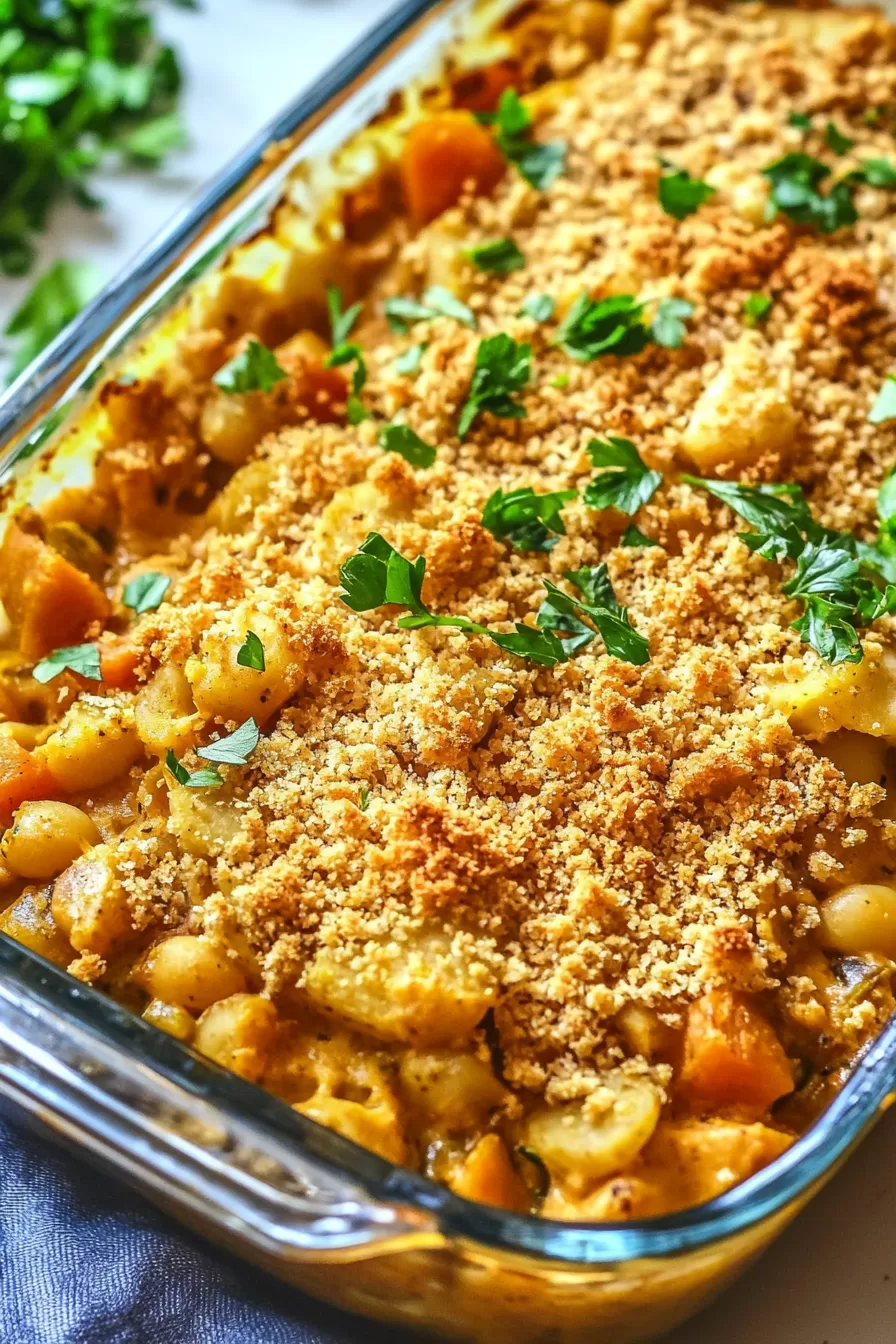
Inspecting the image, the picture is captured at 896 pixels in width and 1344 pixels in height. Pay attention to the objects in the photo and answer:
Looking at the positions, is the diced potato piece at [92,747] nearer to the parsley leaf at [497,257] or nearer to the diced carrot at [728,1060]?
the diced carrot at [728,1060]

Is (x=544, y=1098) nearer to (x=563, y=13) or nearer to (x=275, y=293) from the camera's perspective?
(x=275, y=293)

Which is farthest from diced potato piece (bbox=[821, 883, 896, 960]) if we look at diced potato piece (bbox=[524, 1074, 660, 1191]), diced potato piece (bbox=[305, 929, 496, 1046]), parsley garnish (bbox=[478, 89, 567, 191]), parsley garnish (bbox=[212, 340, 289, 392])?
parsley garnish (bbox=[478, 89, 567, 191])

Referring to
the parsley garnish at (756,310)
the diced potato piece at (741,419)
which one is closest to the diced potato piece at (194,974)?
the diced potato piece at (741,419)

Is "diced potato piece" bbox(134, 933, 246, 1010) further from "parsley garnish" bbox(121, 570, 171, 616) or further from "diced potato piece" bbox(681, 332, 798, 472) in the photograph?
"diced potato piece" bbox(681, 332, 798, 472)

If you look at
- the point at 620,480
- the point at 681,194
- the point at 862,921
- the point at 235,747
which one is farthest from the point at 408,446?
the point at 862,921

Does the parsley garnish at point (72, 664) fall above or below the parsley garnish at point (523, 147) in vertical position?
above

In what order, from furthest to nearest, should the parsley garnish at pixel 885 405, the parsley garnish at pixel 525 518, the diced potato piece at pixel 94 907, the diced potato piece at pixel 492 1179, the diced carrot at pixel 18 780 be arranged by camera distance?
the parsley garnish at pixel 885 405 → the parsley garnish at pixel 525 518 → the diced carrot at pixel 18 780 → the diced potato piece at pixel 94 907 → the diced potato piece at pixel 492 1179
